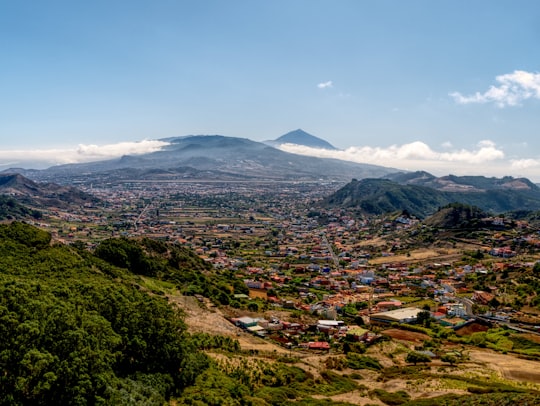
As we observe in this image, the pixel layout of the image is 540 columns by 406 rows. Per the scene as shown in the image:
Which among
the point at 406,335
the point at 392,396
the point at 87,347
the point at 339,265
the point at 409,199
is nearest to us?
the point at 87,347

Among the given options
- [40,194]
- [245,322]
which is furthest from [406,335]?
[40,194]

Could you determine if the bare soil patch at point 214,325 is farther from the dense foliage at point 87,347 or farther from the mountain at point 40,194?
the mountain at point 40,194

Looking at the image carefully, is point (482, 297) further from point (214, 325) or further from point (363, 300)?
point (214, 325)

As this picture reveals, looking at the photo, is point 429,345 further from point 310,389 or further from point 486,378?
point 310,389

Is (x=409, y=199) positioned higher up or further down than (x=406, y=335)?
higher up

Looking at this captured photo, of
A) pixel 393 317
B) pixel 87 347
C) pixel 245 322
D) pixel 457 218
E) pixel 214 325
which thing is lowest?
pixel 393 317

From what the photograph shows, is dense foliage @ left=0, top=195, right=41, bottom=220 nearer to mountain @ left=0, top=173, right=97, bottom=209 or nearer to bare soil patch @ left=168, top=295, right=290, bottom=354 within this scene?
mountain @ left=0, top=173, right=97, bottom=209

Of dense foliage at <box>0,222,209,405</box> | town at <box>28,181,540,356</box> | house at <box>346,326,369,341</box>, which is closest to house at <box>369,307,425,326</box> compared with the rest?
town at <box>28,181,540,356</box>

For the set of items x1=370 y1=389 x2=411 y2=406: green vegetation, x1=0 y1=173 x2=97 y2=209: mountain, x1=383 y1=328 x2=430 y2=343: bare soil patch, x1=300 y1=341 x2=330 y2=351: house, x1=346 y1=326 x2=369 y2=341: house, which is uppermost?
x1=0 y1=173 x2=97 y2=209: mountain

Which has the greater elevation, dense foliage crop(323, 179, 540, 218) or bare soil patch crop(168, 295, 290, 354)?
dense foliage crop(323, 179, 540, 218)

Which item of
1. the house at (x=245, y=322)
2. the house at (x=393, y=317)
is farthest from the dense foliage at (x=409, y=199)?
the house at (x=245, y=322)
